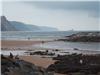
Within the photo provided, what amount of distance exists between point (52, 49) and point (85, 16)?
1.29 ft

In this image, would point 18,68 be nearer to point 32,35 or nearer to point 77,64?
point 32,35

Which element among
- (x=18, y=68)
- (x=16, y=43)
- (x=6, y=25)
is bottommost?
(x=18, y=68)

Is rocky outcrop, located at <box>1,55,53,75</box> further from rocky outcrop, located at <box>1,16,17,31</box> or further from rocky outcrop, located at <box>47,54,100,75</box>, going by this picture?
rocky outcrop, located at <box>1,16,17,31</box>

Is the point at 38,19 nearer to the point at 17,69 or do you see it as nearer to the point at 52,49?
the point at 52,49

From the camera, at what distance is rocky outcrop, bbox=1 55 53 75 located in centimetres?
151

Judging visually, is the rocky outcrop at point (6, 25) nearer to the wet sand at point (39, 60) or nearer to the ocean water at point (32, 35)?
the ocean water at point (32, 35)

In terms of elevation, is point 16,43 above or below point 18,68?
above

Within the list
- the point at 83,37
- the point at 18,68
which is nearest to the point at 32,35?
the point at 18,68

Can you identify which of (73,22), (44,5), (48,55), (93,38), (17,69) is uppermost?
(44,5)

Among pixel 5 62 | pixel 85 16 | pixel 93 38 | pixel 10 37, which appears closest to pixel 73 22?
pixel 85 16

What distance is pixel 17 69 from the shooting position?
4.99ft

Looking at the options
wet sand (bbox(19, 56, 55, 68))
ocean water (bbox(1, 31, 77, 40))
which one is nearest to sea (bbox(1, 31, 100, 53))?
ocean water (bbox(1, 31, 77, 40))

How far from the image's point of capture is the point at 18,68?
1527 millimetres

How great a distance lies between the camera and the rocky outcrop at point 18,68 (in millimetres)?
1513
